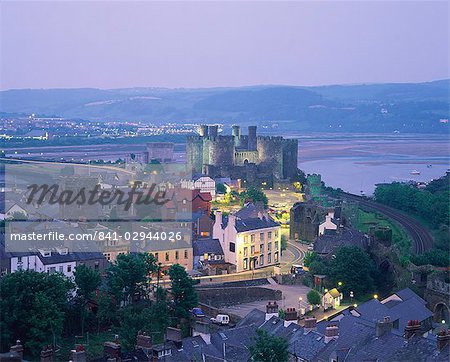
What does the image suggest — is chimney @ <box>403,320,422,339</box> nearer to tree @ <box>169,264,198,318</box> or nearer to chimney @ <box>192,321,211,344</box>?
chimney @ <box>192,321,211,344</box>

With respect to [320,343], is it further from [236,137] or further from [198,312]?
[236,137]

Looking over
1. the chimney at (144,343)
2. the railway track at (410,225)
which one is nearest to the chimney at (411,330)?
the chimney at (144,343)

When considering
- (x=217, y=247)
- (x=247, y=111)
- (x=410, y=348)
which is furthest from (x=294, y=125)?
(x=410, y=348)

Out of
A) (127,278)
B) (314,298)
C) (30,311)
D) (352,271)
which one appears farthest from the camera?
(352,271)

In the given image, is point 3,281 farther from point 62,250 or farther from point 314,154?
point 314,154

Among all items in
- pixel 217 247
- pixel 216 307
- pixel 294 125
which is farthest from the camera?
pixel 294 125

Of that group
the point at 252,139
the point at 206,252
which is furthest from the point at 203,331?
the point at 252,139

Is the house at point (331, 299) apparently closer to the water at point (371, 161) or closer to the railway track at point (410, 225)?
the railway track at point (410, 225)
